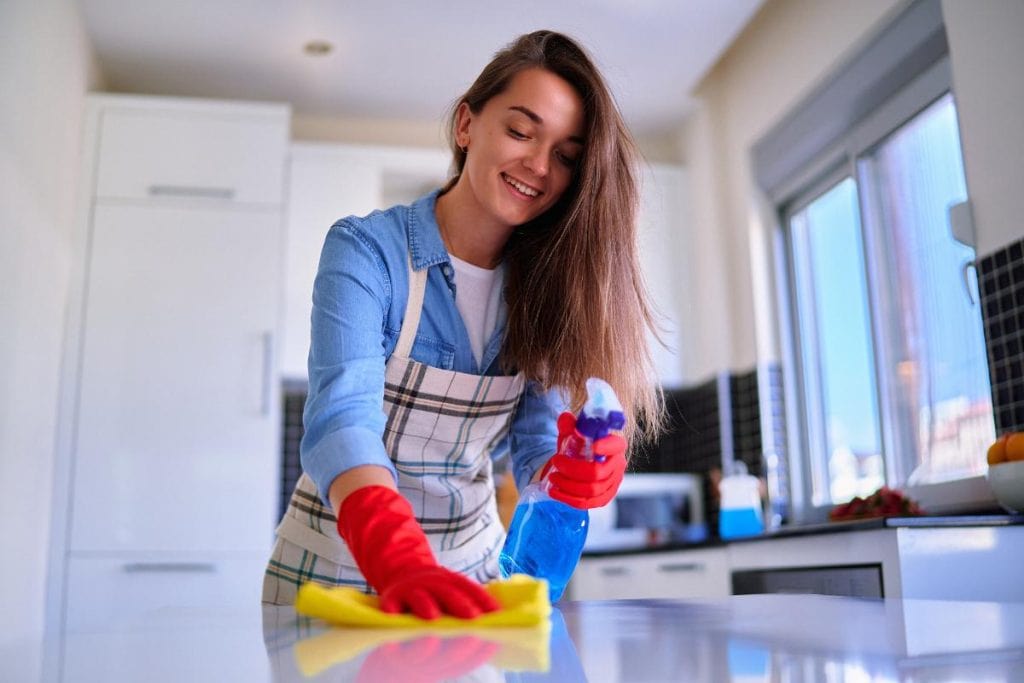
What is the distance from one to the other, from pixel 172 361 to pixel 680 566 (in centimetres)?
173

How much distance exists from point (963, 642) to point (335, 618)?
0.40m

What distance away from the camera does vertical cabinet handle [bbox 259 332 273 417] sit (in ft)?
10.8

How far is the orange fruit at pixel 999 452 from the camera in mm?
2023

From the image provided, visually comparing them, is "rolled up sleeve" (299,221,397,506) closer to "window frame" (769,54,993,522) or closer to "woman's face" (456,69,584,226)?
"woman's face" (456,69,584,226)

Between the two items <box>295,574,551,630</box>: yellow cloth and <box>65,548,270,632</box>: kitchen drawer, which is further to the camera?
<box>65,548,270,632</box>: kitchen drawer

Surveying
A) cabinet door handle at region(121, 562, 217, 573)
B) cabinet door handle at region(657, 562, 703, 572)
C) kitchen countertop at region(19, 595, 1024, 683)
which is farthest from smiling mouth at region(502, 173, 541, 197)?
cabinet door handle at region(121, 562, 217, 573)

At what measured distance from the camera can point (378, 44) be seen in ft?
11.2

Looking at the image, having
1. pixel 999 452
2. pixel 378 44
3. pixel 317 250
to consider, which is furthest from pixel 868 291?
pixel 317 250

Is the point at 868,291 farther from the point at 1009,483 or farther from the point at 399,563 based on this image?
the point at 399,563

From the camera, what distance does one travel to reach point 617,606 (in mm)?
1002

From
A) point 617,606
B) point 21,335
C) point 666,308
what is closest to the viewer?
point 617,606

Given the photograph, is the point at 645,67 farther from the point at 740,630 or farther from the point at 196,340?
the point at 740,630

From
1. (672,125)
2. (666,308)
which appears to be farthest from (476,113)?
(672,125)

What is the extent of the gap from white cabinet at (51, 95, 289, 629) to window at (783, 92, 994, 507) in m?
1.81
